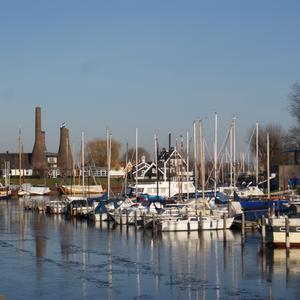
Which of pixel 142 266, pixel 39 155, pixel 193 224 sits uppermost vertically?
pixel 39 155

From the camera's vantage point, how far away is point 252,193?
263 ft

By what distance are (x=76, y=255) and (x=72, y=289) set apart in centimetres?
1261

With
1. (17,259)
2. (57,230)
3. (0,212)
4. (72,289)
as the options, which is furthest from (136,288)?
(0,212)

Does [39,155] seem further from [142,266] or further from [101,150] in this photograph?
[142,266]

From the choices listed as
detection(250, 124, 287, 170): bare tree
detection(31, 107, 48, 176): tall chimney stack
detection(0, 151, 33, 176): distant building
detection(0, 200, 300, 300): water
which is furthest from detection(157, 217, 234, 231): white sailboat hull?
detection(0, 151, 33, 176): distant building

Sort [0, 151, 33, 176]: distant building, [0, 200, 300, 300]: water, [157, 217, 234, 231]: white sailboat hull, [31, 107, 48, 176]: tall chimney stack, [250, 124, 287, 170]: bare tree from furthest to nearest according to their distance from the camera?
1. [0, 151, 33, 176]: distant building
2. [31, 107, 48, 176]: tall chimney stack
3. [250, 124, 287, 170]: bare tree
4. [157, 217, 234, 231]: white sailboat hull
5. [0, 200, 300, 300]: water

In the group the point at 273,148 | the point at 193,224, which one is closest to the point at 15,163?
the point at 273,148

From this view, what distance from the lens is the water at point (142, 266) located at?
3262cm

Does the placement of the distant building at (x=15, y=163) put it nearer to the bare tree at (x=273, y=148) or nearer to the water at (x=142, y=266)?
the bare tree at (x=273, y=148)

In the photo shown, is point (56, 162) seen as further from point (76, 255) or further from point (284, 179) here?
point (76, 255)

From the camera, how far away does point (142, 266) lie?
133 ft

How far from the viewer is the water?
A: 3262 centimetres

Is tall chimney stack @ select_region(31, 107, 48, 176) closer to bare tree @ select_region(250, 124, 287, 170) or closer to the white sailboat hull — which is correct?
bare tree @ select_region(250, 124, 287, 170)

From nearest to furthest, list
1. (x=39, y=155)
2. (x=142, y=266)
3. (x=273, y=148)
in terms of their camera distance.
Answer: (x=142, y=266) → (x=273, y=148) → (x=39, y=155)
